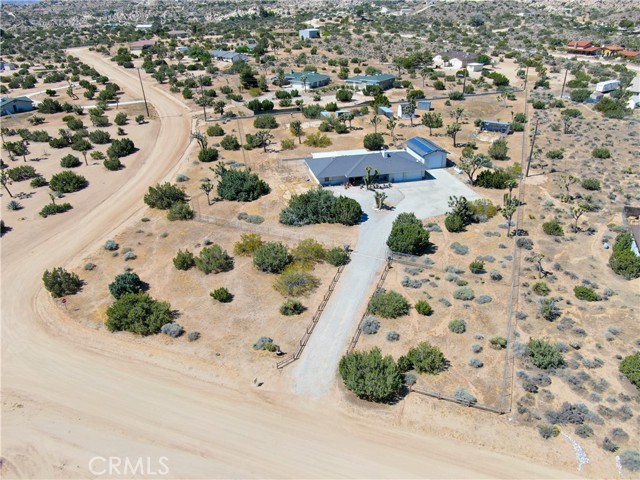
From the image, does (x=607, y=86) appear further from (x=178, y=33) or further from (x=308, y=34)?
(x=178, y=33)

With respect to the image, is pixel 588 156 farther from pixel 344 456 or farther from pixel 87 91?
pixel 87 91

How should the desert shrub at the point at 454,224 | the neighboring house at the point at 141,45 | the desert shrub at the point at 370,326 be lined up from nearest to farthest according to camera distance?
the desert shrub at the point at 370,326 < the desert shrub at the point at 454,224 < the neighboring house at the point at 141,45

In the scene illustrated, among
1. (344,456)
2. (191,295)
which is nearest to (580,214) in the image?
(344,456)

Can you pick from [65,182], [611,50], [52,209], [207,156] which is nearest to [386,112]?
[207,156]

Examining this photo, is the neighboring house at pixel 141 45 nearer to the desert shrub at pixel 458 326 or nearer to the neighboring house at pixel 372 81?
the neighboring house at pixel 372 81

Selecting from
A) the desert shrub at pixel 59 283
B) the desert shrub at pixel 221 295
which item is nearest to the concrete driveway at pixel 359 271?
the desert shrub at pixel 221 295
